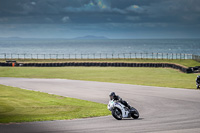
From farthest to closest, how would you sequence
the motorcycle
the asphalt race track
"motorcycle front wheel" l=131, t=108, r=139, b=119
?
"motorcycle front wheel" l=131, t=108, r=139, b=119, the motorcycle, the asphalt race track

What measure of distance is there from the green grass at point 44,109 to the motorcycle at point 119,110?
82.6 inches

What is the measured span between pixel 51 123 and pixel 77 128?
2.16 meters

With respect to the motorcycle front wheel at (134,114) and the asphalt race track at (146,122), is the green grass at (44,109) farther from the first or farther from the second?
the motorcycle front wheel at (134,114)

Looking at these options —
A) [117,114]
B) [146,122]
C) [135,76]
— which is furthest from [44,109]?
[135,76]

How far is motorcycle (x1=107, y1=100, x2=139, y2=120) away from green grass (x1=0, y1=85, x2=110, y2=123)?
6.89 feet

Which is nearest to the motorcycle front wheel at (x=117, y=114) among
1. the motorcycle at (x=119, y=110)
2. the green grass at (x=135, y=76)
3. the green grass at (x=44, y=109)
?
the motorcycle at (x=119, y=110)

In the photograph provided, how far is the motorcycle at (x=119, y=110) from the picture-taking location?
19.4 meters

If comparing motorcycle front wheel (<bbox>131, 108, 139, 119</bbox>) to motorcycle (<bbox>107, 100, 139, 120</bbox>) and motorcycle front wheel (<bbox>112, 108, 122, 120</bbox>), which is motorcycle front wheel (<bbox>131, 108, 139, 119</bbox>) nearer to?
motorcycle (<bbox>107, 100, 139, 120</bbox>)

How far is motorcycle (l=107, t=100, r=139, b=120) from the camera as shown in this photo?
63.6 ft

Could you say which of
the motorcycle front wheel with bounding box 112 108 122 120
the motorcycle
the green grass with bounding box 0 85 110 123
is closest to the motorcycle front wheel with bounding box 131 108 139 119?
the motorcycle

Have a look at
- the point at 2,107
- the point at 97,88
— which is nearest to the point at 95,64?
the point at 97,88

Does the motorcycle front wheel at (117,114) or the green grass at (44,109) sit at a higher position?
the motorcycle front wheel at (117,114)

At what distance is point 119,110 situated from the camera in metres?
19.6

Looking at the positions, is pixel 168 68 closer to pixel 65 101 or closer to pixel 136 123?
pixel 65 101
